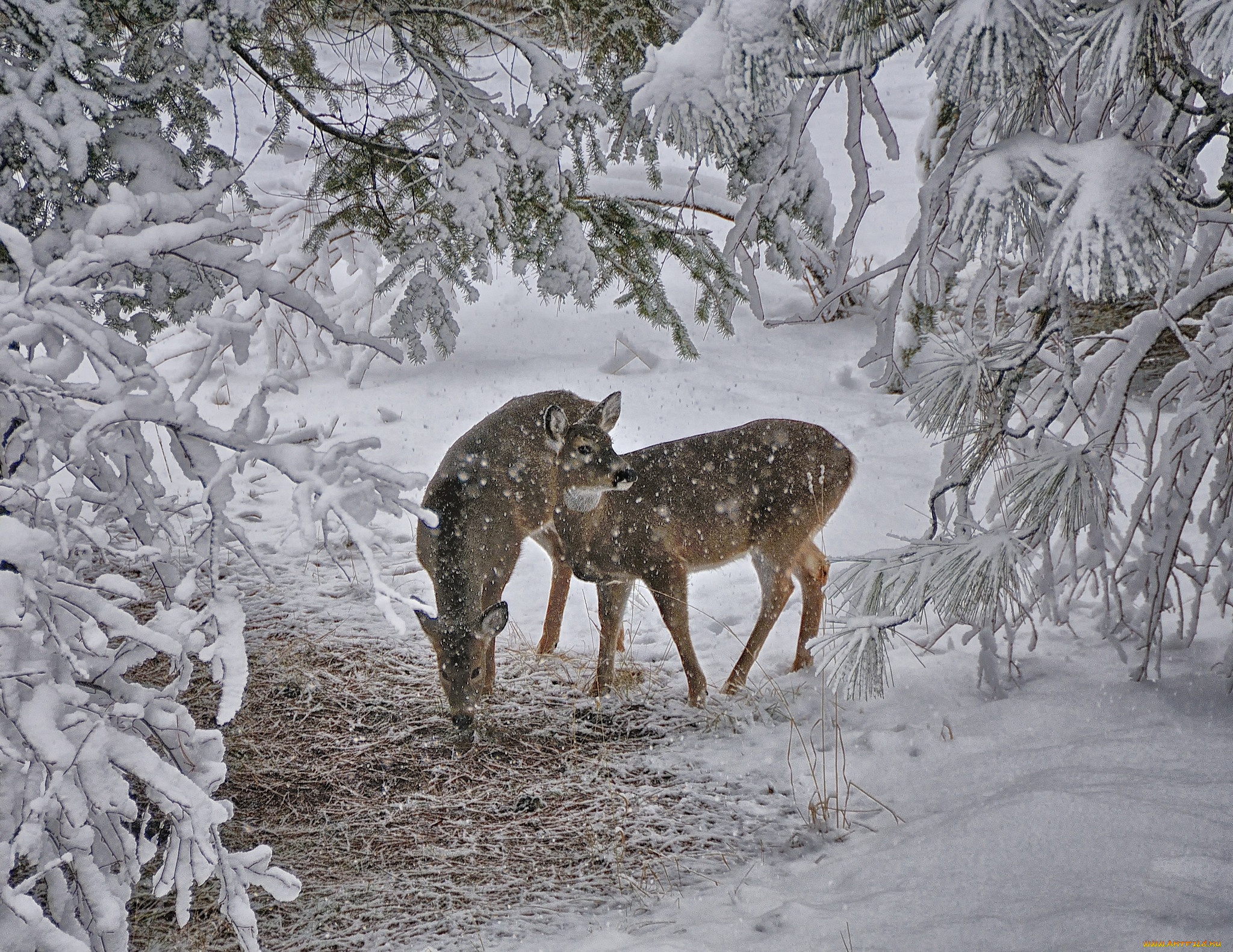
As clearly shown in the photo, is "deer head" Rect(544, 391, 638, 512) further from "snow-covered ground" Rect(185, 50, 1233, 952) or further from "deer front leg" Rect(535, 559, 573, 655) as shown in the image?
"snow-covered ground" Rect(185, 50, 1233, 952)

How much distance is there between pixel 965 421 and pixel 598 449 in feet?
5.61

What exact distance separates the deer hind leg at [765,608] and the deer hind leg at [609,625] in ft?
1.90

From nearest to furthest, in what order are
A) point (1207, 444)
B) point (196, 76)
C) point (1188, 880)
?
point (1188, 880) → point (1207, 444) → point (196, 76)

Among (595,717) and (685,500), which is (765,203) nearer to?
(685,500)

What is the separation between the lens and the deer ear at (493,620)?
3908 millimetres

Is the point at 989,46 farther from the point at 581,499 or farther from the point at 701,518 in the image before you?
the point at 701,518

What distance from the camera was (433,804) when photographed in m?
3.47

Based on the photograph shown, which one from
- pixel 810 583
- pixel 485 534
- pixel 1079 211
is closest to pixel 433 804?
pixel 485 534

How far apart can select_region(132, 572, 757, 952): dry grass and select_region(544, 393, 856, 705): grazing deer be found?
0.46m

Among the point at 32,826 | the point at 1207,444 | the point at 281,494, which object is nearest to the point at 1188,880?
the point at 1207,444

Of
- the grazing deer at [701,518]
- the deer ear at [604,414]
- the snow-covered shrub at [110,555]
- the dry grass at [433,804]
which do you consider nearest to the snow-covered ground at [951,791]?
the dry grass at [433,804]

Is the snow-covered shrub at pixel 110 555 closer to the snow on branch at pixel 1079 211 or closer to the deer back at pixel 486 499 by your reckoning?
the snow on branch at pixel 1079 211

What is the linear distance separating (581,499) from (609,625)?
26.4 inches

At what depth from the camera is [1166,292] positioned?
3.28 meters
